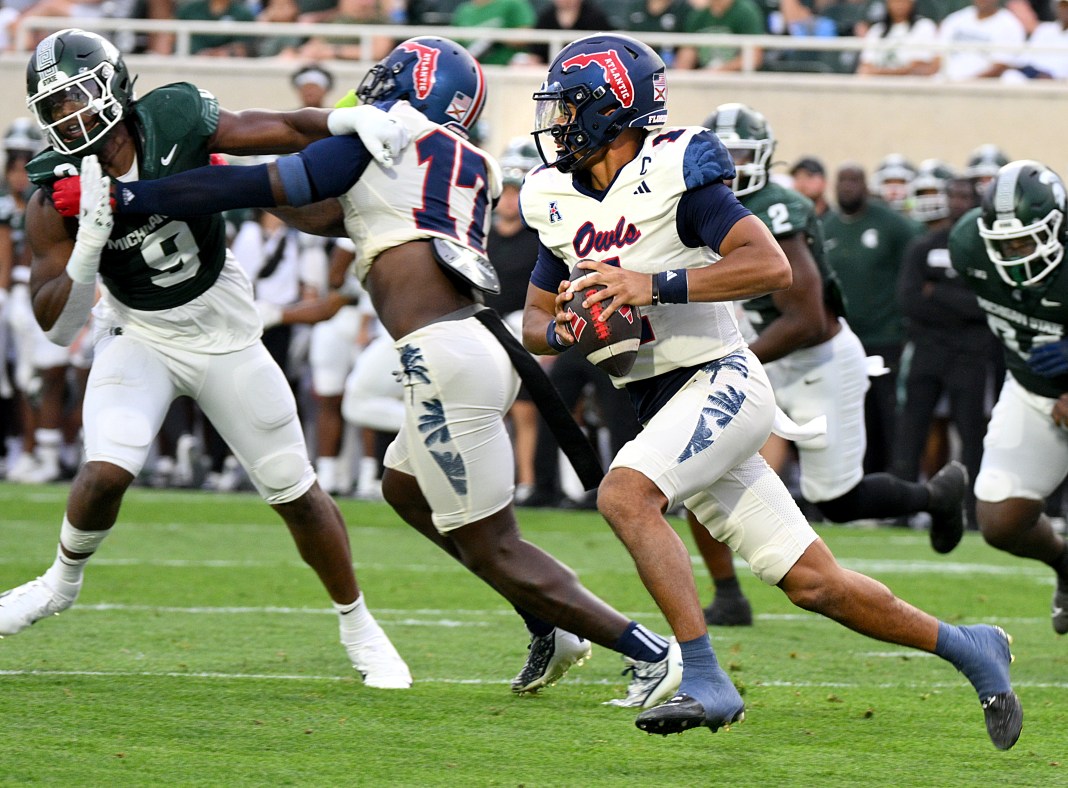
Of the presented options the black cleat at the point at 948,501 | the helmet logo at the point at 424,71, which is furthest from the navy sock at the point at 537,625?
the black cleat at the point at 948,501

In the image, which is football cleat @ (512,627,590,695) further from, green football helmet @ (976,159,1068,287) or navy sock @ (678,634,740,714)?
green football helmet @ (976,159,1068,287)

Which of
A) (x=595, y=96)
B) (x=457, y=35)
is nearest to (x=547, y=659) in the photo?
(x=595, y=96)

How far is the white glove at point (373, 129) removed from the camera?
4.68m

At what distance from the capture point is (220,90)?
529 inches

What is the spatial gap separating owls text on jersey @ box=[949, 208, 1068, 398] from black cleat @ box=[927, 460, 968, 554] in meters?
0.73

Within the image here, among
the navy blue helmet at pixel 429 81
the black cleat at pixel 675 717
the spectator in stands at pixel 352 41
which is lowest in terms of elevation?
the spectator in stands at pixel 352 41

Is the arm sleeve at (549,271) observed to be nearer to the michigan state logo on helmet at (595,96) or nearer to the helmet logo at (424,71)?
the michigan state logo on helmet at (595,96)

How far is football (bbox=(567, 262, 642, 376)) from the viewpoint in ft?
13.2

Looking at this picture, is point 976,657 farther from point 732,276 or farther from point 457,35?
point 457,35

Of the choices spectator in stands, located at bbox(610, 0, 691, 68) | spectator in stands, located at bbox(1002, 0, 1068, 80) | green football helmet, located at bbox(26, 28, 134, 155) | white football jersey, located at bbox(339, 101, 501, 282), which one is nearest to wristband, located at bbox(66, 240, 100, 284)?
green football helmet, located at bbox(26, 28, 134, 155)

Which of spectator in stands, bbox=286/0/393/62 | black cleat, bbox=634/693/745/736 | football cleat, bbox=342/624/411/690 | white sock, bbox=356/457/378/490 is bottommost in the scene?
white sock, bbox=356/457/378/490

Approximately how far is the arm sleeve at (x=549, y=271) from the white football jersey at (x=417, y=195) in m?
0.55

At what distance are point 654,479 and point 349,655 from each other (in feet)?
5.30

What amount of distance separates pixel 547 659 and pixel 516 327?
5097mm
